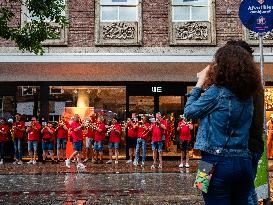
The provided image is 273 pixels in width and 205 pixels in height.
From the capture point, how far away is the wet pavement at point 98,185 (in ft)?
30.2

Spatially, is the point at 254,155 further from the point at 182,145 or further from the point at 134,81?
the point at 134,81

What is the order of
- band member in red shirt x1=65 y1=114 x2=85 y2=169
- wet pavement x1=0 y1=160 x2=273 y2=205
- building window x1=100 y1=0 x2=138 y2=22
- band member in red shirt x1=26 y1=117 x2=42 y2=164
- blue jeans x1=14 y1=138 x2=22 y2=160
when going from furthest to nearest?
building window x1=100 y1=0 x2=138 y2=22 → blue jeans x1=14 y1=138 x2=22 y2=160 → band member in red shirt x1=26 y1=117 x2=42 y2=164 → band member in red shirt x1=65 y1=114 x2=85 y2=169 → wet pavement x1=0 y1=160 x2=273 y2=205

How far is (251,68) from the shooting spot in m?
3.44

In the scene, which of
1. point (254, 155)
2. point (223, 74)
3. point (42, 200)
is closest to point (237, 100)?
point (223, 74)

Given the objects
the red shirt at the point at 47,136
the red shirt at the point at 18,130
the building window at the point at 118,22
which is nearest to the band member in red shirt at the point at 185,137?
the building window at the point at 118,22

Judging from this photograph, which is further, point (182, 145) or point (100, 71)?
point (100, 71)

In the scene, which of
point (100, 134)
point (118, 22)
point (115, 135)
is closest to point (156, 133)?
point (115, 135)

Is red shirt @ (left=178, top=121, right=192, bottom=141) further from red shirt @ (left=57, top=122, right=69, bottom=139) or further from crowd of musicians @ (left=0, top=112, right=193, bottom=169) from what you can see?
red shirt @ (left=57, top=122, right=69, bottom=139)

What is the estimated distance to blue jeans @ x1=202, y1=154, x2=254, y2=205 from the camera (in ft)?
10.7

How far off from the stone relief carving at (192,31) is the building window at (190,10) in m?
0.37

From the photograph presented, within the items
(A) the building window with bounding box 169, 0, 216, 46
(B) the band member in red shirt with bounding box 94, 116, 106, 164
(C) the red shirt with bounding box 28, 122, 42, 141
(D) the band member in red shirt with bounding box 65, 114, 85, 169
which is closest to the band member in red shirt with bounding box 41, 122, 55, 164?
(C) the red shirt with bounding box 28, 122, 42, 141

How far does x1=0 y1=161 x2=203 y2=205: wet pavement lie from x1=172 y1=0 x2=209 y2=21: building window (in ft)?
19.8

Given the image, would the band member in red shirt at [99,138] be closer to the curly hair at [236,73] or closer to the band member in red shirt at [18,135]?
the band member in red shirt at [18,135]

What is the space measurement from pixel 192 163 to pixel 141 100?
11.4ft
